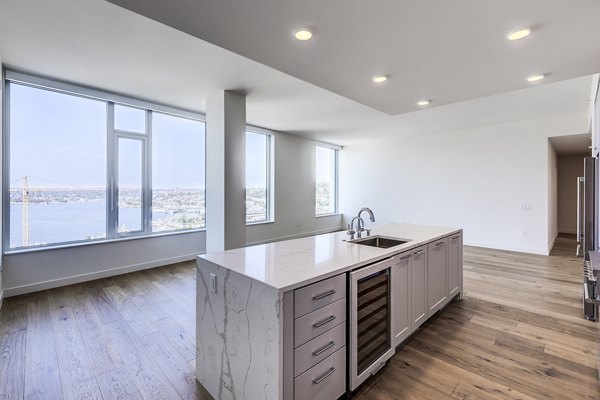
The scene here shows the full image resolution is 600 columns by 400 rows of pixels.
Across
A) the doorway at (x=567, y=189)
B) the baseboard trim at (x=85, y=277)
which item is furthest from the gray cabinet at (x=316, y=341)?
the doorway at (x=567, y=189)

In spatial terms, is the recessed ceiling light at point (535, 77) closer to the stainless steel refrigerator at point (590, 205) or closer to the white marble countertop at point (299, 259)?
the stainless steel refrigerator at point (590, 205)

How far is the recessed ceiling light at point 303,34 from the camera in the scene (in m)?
1.68

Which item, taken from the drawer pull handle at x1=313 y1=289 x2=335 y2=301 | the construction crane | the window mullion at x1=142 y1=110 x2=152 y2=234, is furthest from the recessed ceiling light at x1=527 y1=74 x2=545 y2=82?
the construction crane

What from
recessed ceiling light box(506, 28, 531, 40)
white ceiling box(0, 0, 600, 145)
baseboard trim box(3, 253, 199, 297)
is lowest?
baseboard trim box(3, 253, 199, 297)

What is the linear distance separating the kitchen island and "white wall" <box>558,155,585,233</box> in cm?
883

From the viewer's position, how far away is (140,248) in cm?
444

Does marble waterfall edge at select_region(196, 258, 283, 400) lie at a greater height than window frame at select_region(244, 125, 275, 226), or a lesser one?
lesser

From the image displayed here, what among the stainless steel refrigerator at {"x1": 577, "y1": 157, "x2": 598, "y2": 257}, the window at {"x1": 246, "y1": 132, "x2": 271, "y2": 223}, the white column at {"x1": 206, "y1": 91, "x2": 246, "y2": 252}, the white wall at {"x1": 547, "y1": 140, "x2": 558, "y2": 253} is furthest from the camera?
the window at {"x1": 246, "y1": 132, "x2": 271, "y2": 223}

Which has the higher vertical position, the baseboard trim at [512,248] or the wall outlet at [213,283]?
the wall outlet at [213,283]

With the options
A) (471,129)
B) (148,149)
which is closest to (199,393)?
(148,149)

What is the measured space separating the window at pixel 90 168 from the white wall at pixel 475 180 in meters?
5.27

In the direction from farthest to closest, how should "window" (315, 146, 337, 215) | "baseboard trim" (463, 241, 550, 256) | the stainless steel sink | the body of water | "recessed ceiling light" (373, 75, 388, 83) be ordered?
"window" (315, 146, 337, 215), "baseboard trim" (463, 241, 550, 256), the body of water, the stainless steel sink, "recessed ceiling light" (373, 75, 388, 83)

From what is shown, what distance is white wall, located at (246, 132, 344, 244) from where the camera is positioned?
6625 mm

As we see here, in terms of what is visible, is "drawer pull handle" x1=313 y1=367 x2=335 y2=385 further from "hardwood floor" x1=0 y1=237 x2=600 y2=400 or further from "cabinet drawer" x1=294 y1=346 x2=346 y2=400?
"hardwood floor" x1=0 y1=237 x2=600 y2=400
